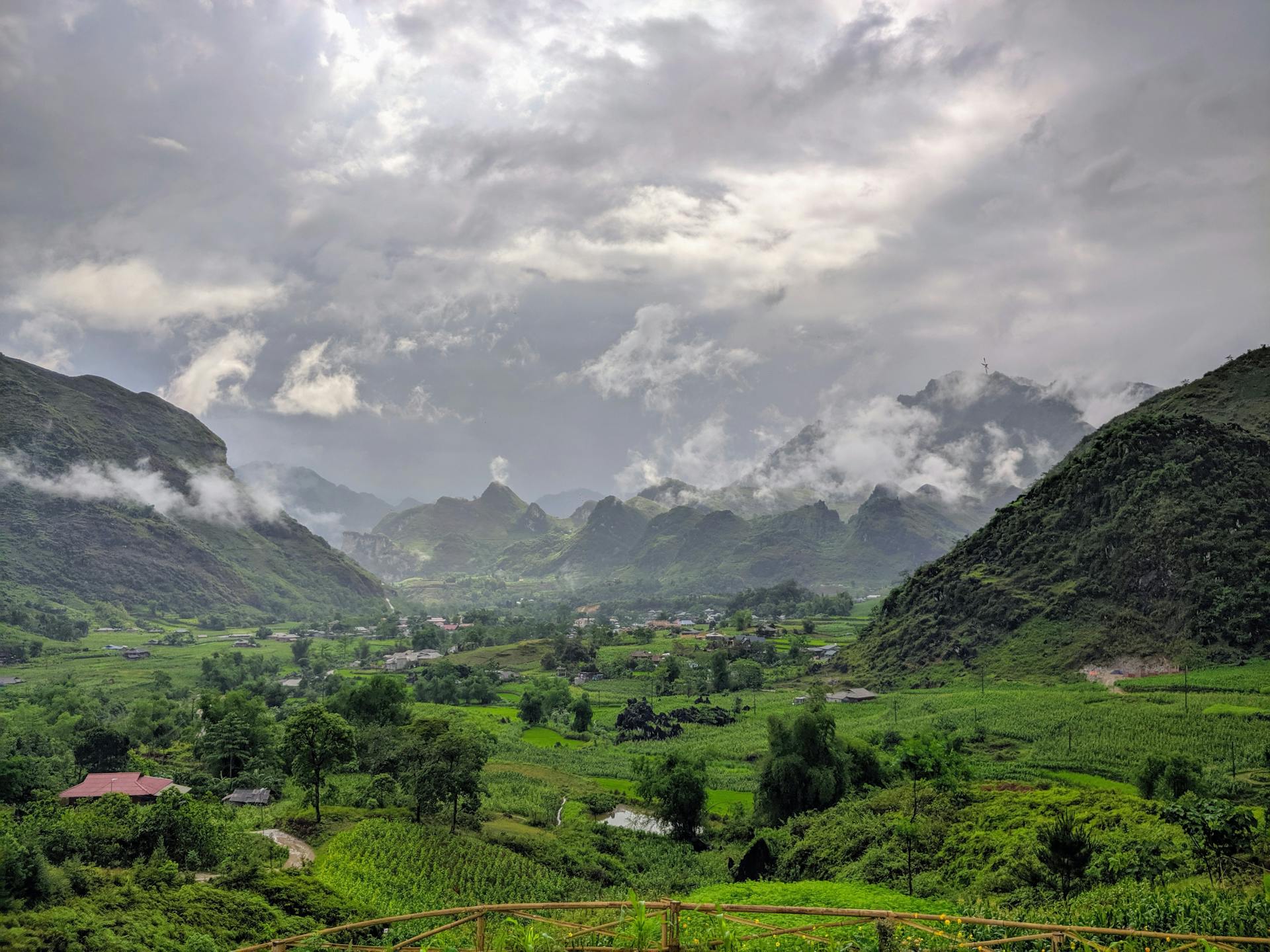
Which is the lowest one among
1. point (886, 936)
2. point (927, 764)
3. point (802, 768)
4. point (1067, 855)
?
point (802, 768)

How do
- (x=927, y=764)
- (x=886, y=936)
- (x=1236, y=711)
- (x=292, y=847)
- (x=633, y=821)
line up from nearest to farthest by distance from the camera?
(x=886, y=936)
(x=927, y=764)
(x=292, y=847)
(x=633, y=821)
(x=1236, y=711)

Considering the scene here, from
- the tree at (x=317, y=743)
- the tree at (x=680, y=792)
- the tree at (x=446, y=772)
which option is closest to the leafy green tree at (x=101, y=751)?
the tree at (x=317, y=743)

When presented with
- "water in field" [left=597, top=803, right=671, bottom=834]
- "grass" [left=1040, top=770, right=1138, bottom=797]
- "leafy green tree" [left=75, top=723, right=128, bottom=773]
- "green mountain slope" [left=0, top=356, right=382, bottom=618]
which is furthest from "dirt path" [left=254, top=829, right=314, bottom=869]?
"green mountain slope" [left=0, top=356, right=382, bottom=618]

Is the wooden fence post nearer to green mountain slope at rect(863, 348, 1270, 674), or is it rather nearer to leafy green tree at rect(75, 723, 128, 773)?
leafy green tree at rect(75, 723, 128, 773)

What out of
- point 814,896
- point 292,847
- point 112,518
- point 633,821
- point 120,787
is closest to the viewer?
point 814,896

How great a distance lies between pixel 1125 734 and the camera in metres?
43.5

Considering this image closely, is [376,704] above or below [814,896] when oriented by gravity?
above

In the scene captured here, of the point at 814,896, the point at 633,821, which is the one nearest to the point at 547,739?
the point at 633,821

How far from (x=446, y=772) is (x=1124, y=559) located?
223ft

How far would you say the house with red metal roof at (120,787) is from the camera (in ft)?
131

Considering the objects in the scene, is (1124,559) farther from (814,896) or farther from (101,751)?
(101,751)

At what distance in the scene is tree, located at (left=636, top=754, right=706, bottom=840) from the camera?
3641 cm

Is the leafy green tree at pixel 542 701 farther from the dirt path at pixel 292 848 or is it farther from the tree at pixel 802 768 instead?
the dirt path at pixel 292 848

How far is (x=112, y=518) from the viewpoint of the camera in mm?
157875
